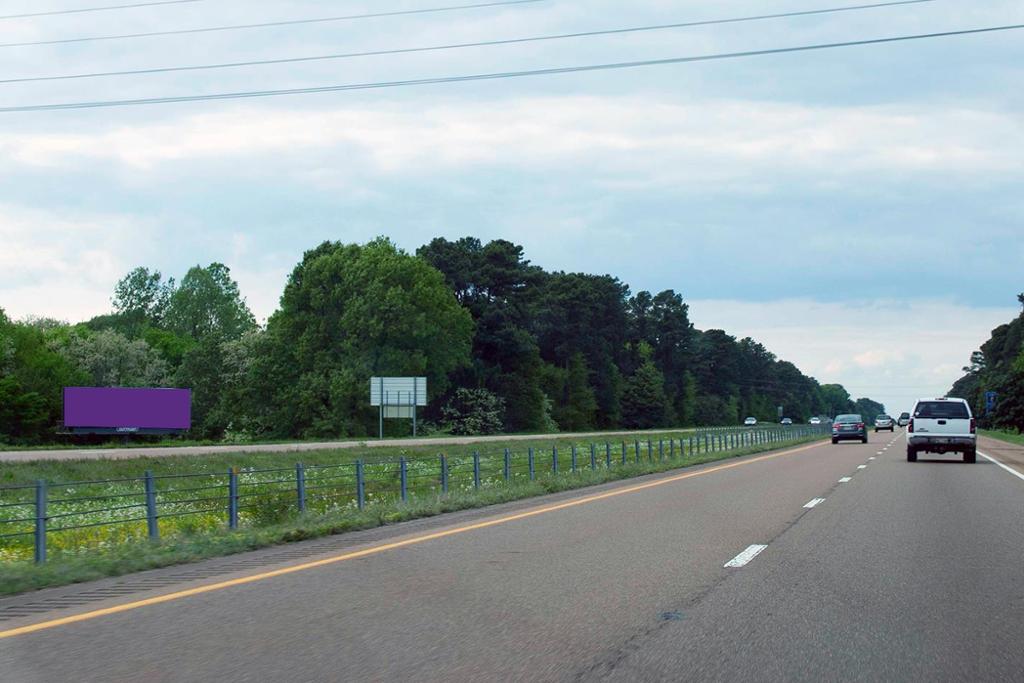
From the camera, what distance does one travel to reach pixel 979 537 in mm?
15281

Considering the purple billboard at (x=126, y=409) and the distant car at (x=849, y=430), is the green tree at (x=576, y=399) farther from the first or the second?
the distant car at (x=849, y=430)

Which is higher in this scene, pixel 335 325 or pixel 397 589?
pixel 335 325

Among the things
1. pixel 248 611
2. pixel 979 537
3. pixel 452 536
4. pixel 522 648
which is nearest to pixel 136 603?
pixel 248 611

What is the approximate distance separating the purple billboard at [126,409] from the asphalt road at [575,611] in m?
70.9

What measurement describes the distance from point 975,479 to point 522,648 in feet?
81.0

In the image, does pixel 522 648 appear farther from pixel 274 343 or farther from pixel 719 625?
pixel 274 343

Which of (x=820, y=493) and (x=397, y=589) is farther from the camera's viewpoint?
(x=820, y=493)

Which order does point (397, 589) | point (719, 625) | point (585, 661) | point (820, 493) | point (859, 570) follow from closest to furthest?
point (585, 661), point (719, 625), point (397, 589), point (859, 570), point (820, 493)

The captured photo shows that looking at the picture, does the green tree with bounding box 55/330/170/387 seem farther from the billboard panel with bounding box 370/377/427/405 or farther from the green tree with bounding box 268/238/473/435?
the billboard panel with bounding box 370/377/427/405

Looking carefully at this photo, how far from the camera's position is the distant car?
235ft

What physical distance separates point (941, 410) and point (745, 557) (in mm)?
29114

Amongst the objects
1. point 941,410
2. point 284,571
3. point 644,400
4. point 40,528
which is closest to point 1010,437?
point 941,410

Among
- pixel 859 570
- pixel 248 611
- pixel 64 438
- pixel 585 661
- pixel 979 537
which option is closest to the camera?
pixel 585 661

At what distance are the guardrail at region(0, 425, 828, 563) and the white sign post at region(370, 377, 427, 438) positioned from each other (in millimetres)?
33453
